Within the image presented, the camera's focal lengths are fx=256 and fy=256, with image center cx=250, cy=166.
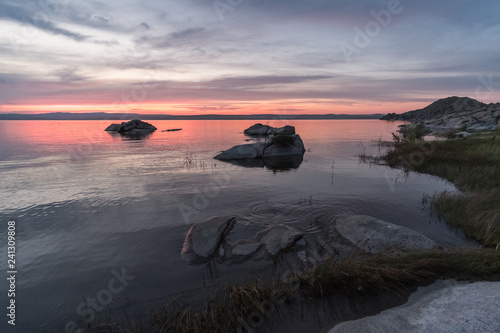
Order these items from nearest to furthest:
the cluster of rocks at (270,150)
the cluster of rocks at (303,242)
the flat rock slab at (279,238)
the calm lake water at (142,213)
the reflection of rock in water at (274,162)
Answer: the calm lake water at (142,213), the cluster of rocks at (303,242), the flat rock slab at (279,238), the reflection of rock in water at (274,162), the cluster of rocks at (270,150)

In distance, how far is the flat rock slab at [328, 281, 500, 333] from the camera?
14.7ft

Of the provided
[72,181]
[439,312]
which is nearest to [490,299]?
[439,312]

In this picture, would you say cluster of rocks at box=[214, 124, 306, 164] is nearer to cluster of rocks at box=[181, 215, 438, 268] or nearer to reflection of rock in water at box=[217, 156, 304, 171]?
reflection of rock in water at box=[217, 156, 304, 171]

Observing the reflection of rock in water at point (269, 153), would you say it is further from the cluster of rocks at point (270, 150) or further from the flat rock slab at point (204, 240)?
the flat rock slab at point (204, 240)

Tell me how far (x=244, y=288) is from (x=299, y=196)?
911 cm

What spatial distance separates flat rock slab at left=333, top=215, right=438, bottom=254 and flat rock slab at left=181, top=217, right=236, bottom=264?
457cm

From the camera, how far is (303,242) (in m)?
9.24

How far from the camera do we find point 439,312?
195 inches

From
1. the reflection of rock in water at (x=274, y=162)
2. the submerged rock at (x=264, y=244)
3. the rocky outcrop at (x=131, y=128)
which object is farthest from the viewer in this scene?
the rocky outcrop at (x=131, y=128)

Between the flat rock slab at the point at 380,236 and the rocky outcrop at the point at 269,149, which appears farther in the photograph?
the rocky outcrop at the point at 269,149

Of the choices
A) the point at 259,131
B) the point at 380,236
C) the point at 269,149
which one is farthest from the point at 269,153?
the point at 259,131

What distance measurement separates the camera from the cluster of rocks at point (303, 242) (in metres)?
8.38

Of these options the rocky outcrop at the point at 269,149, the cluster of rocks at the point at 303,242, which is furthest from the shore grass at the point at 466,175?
the rocky outcrop at the point at 269,149

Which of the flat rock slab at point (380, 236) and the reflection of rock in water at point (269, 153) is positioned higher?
the reflection of rock in water at point (269, 153)
